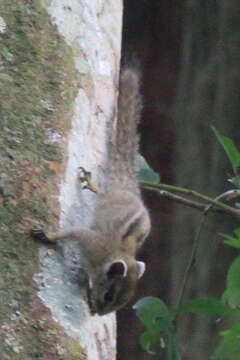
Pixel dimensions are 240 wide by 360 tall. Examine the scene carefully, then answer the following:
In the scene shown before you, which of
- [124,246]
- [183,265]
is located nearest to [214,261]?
[183,265]

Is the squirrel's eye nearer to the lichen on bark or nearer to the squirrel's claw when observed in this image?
the squirrel's claw

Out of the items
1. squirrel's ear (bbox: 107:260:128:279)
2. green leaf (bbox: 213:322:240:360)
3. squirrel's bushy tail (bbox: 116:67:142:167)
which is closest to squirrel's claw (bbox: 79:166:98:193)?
squirrel's ear (bbox: 107:260:128:279)

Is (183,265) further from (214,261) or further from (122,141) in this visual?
(122,141)

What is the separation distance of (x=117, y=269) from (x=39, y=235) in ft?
2.69

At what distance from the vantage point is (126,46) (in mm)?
5148

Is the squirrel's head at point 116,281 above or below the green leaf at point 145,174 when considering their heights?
below

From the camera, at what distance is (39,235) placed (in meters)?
1.95

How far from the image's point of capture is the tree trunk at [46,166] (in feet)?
6.13

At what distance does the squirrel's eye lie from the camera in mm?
2559

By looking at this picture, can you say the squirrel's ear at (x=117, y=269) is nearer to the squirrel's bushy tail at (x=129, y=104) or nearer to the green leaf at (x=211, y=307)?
the green leaf at (x=211, y=307)

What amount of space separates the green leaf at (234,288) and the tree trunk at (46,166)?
34 centimetres

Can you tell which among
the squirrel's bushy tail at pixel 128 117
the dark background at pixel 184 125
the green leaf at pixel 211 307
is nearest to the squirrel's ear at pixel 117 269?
the green leaf at pixel 211 307

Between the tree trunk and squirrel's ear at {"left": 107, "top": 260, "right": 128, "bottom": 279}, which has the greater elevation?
the tree trunk

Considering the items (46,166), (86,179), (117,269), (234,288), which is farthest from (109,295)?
(46,166)
